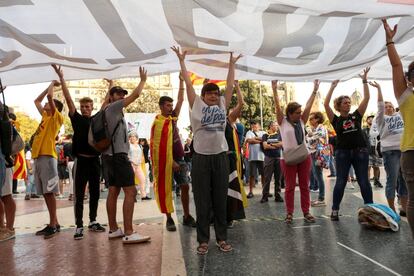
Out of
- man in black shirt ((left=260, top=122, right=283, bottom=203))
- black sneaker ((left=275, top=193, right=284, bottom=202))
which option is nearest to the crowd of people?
black sneaker ((left=275, top=193, right=284, bottom=202))

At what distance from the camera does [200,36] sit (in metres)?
4.39

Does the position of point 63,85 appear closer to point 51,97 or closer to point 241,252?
point 51,97

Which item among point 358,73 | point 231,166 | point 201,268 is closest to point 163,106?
point 231,166

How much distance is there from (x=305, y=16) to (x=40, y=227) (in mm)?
5284

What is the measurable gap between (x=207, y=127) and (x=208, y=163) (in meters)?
0.41

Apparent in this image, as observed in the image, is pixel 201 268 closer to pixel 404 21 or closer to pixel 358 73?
pixel 404 21

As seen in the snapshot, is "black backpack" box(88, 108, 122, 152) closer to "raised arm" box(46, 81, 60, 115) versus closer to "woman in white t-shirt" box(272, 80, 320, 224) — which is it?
"raised arm" box(46, 81, 60, 115)

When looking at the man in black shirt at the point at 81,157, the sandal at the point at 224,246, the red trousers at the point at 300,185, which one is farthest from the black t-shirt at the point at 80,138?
the red trousers at the point at 300,185

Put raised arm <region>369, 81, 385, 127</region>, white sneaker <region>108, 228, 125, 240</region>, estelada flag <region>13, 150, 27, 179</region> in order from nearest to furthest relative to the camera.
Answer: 1. white sneaker <region>108, 228, 125, 240</region>
2. raised arm <region>369, 81, 385, 127</region>
3. estelada flag <region>13, 150, 27, 179</region>

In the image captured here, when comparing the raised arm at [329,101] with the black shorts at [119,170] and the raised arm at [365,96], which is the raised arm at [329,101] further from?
the black shorts at [119,170]

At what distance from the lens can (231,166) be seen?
516 centimetres

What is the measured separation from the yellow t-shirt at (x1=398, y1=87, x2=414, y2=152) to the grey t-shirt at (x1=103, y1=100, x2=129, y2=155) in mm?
3123

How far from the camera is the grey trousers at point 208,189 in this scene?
4.18 metres

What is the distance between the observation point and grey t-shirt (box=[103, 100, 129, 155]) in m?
4.70
